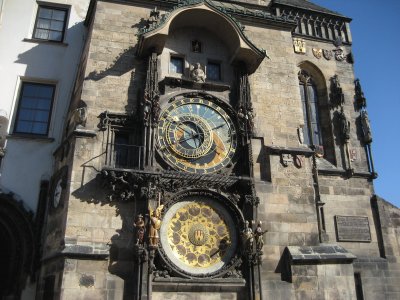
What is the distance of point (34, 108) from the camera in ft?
44.8

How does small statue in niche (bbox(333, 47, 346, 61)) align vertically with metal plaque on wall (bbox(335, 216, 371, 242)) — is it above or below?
above

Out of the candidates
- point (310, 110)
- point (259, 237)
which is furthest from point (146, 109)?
point (310, 110)

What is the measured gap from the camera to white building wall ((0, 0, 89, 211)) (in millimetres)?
12516

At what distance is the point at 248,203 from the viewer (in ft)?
37.9

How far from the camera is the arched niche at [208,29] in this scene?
12.2 meters

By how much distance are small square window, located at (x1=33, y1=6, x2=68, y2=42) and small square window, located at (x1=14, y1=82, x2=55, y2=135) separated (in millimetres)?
1914

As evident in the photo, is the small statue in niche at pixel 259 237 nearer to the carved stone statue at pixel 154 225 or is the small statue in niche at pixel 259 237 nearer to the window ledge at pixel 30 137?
the carved stone statue at pixel 154 225

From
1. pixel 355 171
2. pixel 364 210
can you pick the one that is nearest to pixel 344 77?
pixel 355 171

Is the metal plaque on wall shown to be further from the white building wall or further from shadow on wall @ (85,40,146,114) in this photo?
the white building wall

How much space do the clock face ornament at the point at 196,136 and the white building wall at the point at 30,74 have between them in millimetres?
3727

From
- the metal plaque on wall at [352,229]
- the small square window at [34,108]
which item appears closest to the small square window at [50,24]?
the small square window at [34,108]

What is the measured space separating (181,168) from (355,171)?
6860 millimetres

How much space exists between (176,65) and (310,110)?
579cm

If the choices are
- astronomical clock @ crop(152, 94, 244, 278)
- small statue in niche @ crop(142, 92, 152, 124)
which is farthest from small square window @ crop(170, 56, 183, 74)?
small statue in niche @ crop(142, 92, 152, 124)
